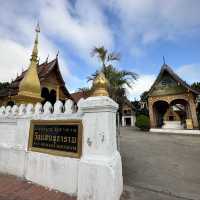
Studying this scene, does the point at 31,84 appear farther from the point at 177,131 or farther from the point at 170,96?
the point at 170,96

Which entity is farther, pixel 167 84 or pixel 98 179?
pixel 167 84

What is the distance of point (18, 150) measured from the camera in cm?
360

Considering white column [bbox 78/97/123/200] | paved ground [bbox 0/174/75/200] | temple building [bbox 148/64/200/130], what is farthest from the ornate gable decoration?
paved ground [bbox 0/174/75/200]

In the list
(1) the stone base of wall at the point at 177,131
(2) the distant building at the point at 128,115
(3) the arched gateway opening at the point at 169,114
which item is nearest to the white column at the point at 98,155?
(1) the stone base of wall at the point at 177,131

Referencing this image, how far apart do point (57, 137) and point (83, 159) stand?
33.0 inches

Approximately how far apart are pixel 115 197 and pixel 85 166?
675mm

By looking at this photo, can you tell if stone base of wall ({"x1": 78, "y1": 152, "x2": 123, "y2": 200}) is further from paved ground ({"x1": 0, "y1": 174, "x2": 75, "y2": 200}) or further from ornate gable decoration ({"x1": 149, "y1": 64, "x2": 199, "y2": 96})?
ornate gable decoration ({"x1": 149, "y1": 64, "x2": 199, "y2": 96})

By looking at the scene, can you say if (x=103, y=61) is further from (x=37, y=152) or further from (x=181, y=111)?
(x=181, y=111)

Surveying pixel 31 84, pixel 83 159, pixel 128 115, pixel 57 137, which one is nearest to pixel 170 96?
pixel 31 84

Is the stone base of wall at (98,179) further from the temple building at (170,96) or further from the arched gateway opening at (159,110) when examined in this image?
the arched gateway opening at (159,110)

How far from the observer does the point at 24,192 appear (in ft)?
9.28

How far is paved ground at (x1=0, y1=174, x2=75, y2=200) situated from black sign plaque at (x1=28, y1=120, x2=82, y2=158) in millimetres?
707

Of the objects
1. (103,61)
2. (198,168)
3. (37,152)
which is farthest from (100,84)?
(103,61)

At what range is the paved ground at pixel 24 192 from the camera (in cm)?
265
